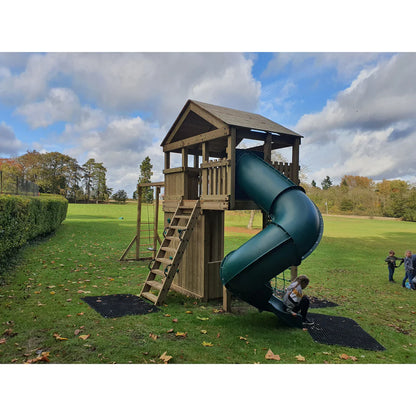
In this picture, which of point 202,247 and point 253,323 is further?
point 202,247

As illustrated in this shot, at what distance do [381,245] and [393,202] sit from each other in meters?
7.24

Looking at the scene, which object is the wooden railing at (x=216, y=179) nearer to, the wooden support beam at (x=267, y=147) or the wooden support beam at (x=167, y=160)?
the wooden support beam at (x=267, y=147)

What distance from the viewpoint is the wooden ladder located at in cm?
622

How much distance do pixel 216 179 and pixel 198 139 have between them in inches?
42.5

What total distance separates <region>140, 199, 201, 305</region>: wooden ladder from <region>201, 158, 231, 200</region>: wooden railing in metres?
0.40

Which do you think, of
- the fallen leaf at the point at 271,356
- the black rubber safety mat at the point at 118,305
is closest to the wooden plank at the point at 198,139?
the black rubber safety mat at the point at 118,305

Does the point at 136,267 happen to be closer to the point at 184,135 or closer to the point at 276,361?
the point at 184,135

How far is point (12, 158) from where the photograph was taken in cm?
3177

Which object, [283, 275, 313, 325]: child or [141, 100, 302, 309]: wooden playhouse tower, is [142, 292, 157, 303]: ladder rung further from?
[283, 275, 313, 325]: child

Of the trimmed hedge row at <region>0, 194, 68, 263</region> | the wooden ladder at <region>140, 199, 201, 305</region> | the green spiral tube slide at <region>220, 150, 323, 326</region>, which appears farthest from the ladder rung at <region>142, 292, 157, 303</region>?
the trimmed hedge row at <region>0, 194, 68, 263</region>

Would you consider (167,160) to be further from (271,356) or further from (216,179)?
(271,356)

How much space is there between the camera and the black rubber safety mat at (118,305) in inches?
223

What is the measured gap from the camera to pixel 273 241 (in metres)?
4.54

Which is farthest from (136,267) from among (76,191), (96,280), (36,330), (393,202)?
(76,191)
